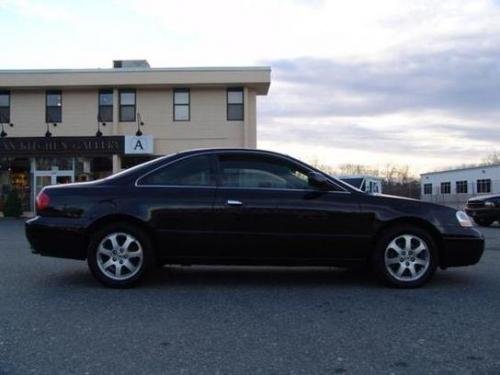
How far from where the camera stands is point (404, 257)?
22.1ft

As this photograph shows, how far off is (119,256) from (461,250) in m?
3.97

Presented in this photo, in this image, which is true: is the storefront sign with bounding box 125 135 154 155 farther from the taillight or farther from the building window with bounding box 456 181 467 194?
the building window with bounding box 456 181 467 194

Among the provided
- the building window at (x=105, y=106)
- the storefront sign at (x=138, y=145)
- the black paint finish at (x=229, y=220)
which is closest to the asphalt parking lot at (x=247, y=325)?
the black paint finish at (x=229, y=220)

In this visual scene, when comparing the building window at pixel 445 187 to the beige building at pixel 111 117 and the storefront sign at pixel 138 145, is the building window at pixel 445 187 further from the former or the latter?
the storefront sign at pixel 138 145

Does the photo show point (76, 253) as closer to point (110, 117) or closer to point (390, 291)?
point (390, 291)

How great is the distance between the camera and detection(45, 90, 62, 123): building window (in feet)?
90.8

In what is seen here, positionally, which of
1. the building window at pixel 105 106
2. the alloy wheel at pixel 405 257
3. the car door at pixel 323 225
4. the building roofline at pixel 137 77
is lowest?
the alloy wheel at pixel 405 257

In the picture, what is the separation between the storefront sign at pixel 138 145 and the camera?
26406 millimetres

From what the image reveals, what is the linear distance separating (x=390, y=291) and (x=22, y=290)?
4147mm

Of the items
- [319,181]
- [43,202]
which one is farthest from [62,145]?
[319,181]

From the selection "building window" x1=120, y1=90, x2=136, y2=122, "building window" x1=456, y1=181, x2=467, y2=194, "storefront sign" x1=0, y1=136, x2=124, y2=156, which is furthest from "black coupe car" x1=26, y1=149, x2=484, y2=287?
"building window" x1=456, y1=181, x2=467, y2=194

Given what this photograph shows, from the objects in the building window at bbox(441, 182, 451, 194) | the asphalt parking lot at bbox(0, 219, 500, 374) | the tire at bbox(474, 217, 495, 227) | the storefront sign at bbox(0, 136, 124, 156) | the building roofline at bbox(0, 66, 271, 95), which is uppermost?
the building roofline at bbox(0, 66, 271, 95)

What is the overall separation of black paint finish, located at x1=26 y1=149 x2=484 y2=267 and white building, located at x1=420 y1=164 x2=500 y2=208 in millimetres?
39244

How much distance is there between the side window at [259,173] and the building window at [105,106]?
21.6 m
